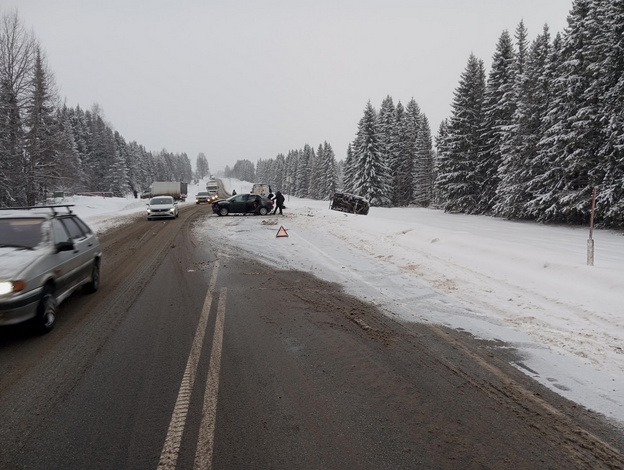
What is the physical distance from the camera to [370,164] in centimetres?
4325

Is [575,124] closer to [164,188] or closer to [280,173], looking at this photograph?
[164,188]

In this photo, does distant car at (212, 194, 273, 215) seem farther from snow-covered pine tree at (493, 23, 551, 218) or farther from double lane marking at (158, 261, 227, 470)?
double lane marking at (158, 261, 227, 470)

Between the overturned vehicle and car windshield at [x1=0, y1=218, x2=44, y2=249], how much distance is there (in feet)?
78.5

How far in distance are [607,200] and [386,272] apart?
16.5 meters

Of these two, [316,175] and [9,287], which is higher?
[316,175]

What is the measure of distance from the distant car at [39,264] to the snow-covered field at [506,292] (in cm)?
508

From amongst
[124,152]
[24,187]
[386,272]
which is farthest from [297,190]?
[386,272]

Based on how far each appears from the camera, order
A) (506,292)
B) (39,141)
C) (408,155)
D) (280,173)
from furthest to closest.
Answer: (280,173) < (408,155) < (39,141) < (506,292)

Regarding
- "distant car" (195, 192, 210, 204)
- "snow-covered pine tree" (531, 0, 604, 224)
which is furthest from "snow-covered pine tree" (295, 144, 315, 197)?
"snow-covered pine tree" (531, 0, 604, 224)

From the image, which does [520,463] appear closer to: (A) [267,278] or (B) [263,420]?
(B) [263,420]

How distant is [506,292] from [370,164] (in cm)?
3750

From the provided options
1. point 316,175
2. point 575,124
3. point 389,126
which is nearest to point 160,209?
point 575,124

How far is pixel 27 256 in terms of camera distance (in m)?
4.91

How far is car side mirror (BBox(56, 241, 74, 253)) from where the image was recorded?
215 inches
